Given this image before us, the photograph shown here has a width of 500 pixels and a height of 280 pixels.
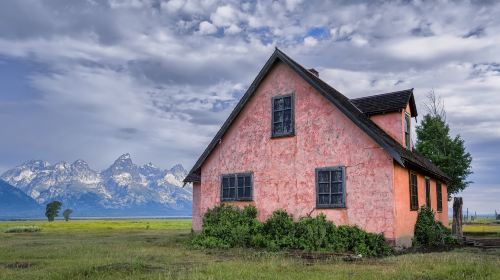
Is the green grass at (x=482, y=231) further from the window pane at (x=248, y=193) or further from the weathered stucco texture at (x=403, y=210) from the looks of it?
the window pane at (x=248, y=193)

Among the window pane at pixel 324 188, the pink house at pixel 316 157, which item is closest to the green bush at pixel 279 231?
the pink house at pixel 316 157

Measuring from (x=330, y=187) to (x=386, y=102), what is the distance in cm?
612

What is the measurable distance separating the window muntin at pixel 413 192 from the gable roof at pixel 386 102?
340 cm

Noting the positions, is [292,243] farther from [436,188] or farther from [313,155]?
[436,188]

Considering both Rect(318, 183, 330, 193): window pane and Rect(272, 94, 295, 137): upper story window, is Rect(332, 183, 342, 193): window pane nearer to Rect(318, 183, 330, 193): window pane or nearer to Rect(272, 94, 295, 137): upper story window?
Rect(318, 183, 330, 193): window pane

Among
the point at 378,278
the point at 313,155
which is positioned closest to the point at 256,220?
the point at 313,155

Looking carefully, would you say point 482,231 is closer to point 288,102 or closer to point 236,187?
point 236,187

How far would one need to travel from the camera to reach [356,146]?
64.2ft

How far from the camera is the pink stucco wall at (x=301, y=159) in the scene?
1883 cm

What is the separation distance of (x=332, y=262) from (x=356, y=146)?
253 inches

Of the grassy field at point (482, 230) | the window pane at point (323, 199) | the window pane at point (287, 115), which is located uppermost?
the window pane at point (287, 115)

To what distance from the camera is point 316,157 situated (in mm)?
20656

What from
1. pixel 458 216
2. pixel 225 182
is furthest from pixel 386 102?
pixel 458 216

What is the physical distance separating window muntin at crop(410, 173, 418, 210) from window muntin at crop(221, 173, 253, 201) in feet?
24.8
